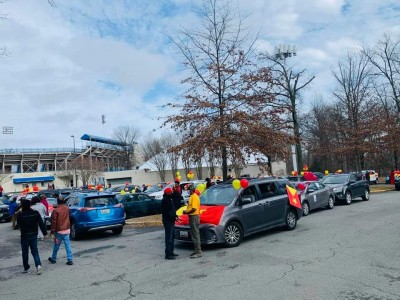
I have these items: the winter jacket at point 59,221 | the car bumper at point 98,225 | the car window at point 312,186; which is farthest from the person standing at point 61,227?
the car window at point 312,186

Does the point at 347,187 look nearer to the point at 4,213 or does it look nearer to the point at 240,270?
the point at 240,270

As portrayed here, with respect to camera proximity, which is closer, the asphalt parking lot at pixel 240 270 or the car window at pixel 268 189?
the asphalt parking lot at pixel 240 270

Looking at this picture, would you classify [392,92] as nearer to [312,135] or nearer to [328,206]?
[312,135]

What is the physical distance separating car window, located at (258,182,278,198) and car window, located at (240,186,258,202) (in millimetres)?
343

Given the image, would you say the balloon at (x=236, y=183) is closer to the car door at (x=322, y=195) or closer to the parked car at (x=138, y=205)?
the car door at (x=322, y=195)

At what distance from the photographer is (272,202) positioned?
1141 cm

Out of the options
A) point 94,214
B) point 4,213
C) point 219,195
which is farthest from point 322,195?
point 4,213

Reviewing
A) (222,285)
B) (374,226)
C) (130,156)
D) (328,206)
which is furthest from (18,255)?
(130,156)

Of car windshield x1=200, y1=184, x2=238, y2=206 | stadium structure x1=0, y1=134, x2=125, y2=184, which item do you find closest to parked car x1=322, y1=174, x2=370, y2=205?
car windshield x1=200, y1=184, x2=238, y2=206

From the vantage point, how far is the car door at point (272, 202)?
36.8 ft

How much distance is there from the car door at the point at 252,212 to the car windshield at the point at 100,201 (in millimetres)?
5628

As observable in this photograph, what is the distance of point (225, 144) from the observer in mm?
15680

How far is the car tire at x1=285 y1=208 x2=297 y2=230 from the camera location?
1196 centimetres

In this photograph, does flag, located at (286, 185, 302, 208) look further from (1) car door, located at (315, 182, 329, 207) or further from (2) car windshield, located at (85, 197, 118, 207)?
(2) car windshield, located at (85, 197, 118, 207)
